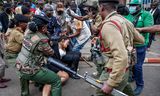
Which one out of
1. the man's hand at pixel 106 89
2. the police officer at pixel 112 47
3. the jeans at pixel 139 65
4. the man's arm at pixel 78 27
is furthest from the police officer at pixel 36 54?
the man's arm at pixel 78 27

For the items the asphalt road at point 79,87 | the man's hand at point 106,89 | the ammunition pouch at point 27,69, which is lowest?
the asphalt road at point 79,87

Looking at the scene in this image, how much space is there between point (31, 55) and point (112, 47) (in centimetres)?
165

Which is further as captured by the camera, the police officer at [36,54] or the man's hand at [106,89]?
the police officer at [36,54]

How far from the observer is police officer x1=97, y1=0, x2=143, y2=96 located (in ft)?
8.75

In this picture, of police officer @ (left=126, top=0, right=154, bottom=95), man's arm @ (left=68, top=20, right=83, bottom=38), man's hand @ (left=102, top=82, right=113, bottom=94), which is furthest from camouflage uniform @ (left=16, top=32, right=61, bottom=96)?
man's arm @ (left=68, top=20, right=83, bottom=38)

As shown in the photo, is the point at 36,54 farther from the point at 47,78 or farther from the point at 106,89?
the point at 106,89

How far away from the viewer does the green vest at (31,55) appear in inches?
152

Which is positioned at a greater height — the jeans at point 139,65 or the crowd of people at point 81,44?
the crowd of people at point 81,44

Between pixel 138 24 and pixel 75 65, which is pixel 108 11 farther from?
pixel 75 65

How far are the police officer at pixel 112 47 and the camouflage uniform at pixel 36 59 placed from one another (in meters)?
1.24

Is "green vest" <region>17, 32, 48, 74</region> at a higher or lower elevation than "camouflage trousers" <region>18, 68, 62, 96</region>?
higher

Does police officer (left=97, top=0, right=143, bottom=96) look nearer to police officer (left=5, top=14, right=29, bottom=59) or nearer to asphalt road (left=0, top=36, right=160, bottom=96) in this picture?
asphalt road (left=0, top=36, right=160, bottom=96)

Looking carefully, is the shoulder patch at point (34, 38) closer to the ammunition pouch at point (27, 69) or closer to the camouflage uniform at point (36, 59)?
the camouflage uniform at point (36, 59)

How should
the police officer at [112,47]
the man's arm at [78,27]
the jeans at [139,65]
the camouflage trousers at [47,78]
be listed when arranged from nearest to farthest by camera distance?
the police officer at [112,47] → the camouflage trousers at [47,78] → the jeans at [139,65] → the man's arm at [78,27]
